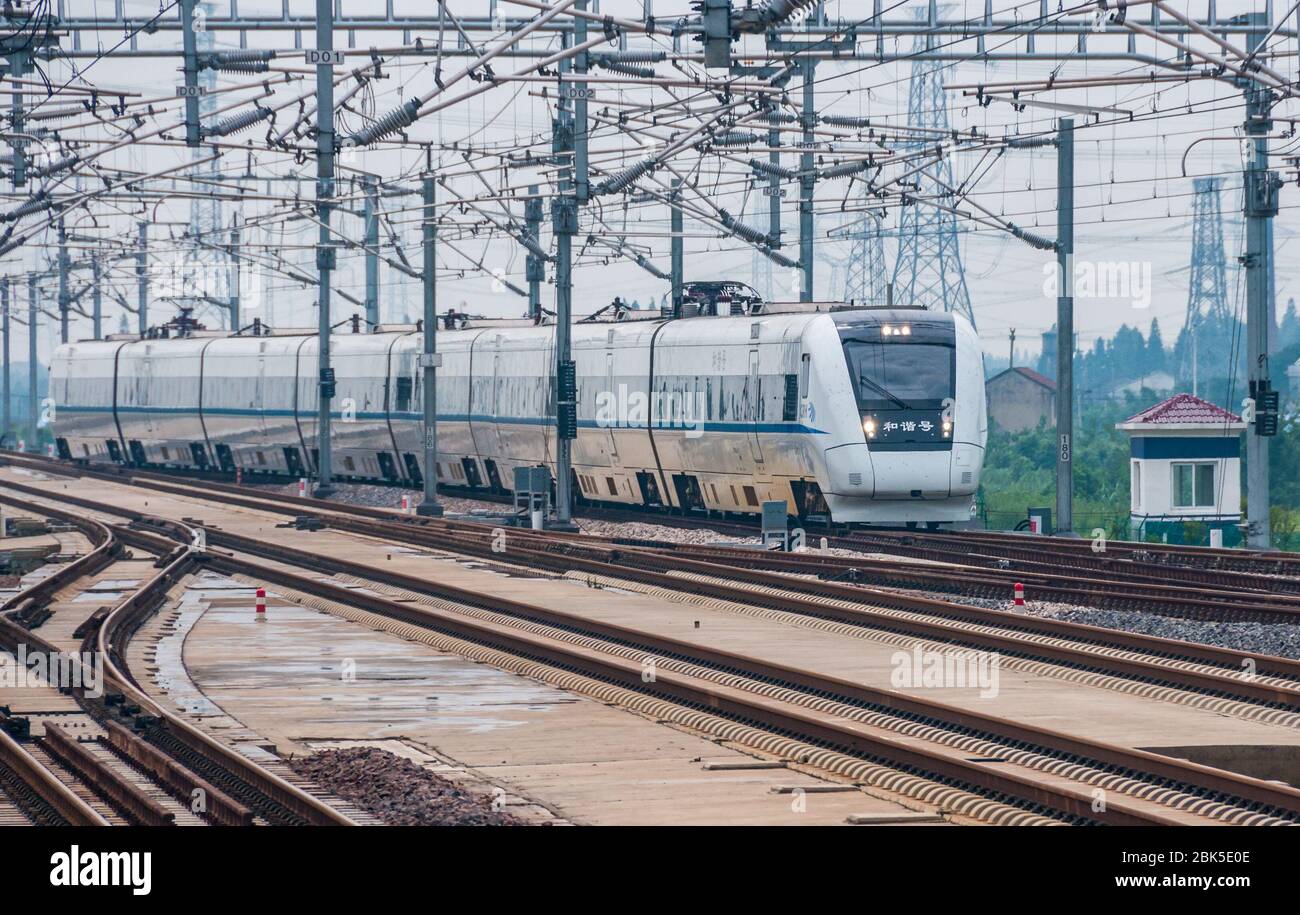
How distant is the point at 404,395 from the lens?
165ft

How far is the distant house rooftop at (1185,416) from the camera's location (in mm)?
37250

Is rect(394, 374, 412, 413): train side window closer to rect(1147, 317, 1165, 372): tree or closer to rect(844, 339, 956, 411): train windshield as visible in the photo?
rect(844, 339, 956, 411): train windshield

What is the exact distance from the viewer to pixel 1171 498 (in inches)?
1500

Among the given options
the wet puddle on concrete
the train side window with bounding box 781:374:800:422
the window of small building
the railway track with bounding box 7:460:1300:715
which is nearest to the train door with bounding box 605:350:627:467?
the railway track with bounding box 7:460:1300:715

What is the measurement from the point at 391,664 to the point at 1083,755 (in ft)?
27.2

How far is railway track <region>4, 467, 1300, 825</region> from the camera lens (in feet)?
38.4

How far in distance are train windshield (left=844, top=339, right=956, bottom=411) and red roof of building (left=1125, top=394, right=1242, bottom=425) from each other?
647 cm

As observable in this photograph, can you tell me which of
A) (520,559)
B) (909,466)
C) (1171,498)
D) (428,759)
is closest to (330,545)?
(520,559)

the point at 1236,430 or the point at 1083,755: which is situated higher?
the point at 1236,430

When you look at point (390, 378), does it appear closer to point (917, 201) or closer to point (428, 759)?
point (917, 201)

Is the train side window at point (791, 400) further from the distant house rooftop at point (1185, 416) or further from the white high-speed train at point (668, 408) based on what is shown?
the distant house rooftop at point (1185, 416)

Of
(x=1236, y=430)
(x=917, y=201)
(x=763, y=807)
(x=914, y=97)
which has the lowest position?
(x=763, y=807)

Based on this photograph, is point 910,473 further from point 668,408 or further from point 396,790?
point 396,790

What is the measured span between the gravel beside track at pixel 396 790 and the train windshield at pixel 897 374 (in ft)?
61.1
